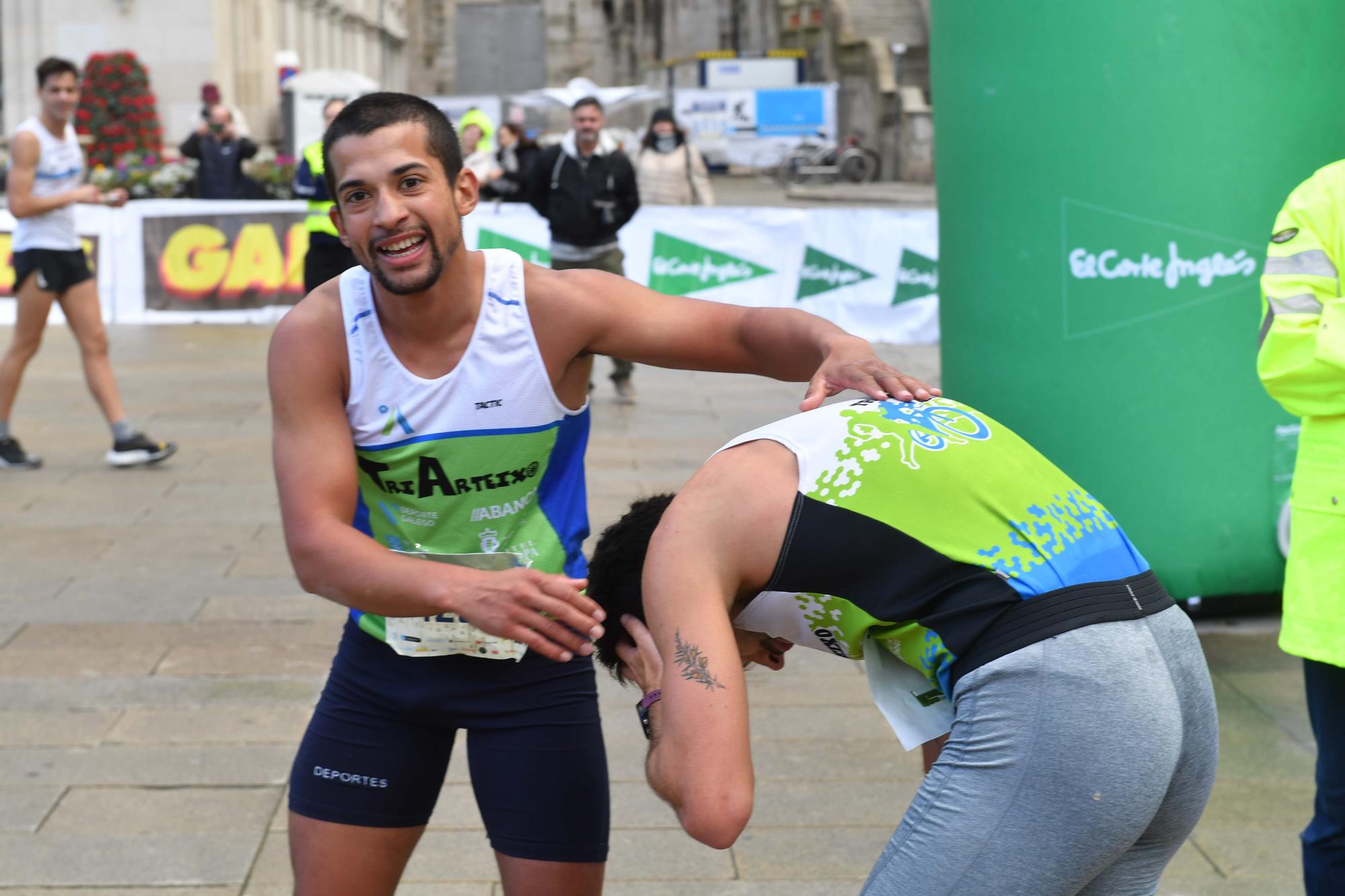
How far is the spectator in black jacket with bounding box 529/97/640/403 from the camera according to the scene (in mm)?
9930

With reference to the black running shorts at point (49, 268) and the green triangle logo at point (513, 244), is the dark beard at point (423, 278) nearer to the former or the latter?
the black running shorts at point (49, 268)

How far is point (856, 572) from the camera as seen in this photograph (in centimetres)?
204

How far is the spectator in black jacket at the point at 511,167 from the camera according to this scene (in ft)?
46.0

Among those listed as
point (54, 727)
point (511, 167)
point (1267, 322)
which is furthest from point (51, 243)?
point (511, 167)

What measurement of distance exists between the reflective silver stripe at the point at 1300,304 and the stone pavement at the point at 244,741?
1408mm

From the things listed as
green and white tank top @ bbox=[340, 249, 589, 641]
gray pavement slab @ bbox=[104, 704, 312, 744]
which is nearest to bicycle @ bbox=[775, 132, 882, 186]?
gray pavement slab @ bbox=[104, 704, 312, 744]

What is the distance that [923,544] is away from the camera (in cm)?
202

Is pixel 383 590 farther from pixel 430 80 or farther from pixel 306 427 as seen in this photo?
pixel 430 80

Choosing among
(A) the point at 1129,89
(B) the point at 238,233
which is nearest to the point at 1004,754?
(A) the point at 1129,89

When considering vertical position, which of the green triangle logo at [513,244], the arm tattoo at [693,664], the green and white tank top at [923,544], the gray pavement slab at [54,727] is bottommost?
the gray pavement slab at [54,727]

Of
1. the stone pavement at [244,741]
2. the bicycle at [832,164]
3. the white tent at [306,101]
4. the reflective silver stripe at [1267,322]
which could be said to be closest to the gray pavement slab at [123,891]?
the stone pavement at [244,741]

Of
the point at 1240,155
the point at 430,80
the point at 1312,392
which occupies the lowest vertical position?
the point at 1312,392

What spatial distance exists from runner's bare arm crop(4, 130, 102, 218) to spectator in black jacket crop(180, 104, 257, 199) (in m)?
7.38

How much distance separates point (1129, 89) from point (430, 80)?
52009mm
